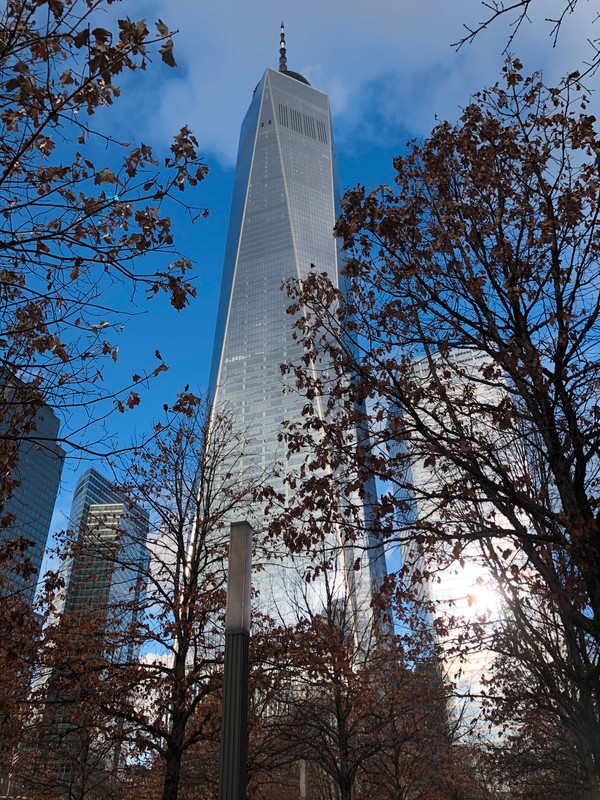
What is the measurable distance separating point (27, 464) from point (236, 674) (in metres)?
6.31

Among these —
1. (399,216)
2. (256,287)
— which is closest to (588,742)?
(399,216)

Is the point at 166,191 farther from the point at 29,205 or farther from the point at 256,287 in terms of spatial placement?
the point at 256,287

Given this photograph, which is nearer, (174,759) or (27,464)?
(27,464)

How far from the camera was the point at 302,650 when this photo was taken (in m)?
11.3

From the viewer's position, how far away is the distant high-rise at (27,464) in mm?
6938

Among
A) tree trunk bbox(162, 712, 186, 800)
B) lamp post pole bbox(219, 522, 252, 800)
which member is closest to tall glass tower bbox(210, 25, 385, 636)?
tree trunk bbox(162, 712, 186, 800)

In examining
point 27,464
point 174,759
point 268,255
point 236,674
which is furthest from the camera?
point 268,255

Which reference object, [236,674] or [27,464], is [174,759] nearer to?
[27,464]

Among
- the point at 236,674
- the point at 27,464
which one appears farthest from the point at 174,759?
the point at 236,674

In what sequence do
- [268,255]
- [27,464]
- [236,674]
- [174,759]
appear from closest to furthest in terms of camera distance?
[236,674] → [27,464] → [174,759] → [268,255]

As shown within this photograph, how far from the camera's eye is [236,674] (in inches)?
217

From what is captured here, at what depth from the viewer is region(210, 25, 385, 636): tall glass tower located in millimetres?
145250

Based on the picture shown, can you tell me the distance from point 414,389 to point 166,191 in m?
4.00

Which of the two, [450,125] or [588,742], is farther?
[588,742]
